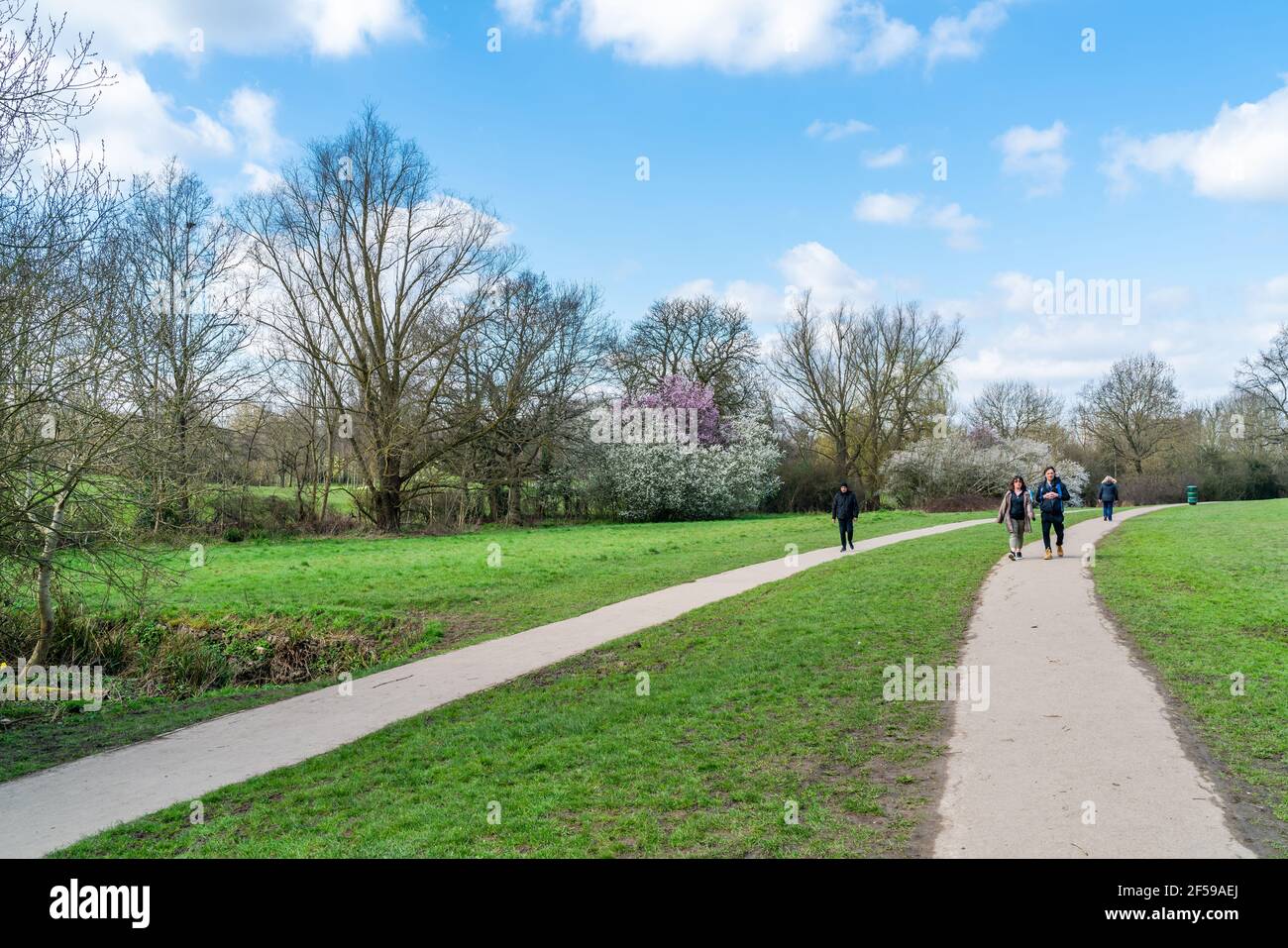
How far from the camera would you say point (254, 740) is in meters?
8.03

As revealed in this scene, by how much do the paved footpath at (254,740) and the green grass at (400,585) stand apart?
0.74 m

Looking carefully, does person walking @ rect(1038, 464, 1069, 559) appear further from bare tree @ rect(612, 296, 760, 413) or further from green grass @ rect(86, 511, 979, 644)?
bare tree @ rect(612, 296, 760, 413)

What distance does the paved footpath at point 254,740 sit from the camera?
6.21 meters

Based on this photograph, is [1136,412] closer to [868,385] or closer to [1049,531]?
[868,385]

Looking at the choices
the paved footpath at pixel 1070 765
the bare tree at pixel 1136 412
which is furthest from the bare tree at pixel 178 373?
the bare tree at pixel 1136 412

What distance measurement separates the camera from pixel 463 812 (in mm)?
5398

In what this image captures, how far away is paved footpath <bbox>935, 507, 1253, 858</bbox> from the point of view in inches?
178

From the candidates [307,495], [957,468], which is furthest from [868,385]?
[307,495]

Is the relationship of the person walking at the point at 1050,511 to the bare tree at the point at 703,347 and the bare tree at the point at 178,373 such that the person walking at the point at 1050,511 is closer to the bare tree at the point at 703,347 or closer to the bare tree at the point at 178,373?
the bare tree at the point at 178,373

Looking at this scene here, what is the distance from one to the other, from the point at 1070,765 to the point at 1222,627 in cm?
595

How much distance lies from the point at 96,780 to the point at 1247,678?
10861 millimetres

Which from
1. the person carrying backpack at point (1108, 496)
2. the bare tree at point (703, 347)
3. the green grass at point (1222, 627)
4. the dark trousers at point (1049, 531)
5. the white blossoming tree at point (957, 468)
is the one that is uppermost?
the bare tree at point (703, 347)

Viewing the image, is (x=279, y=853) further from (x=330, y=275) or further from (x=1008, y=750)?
(x=330, y=275)
